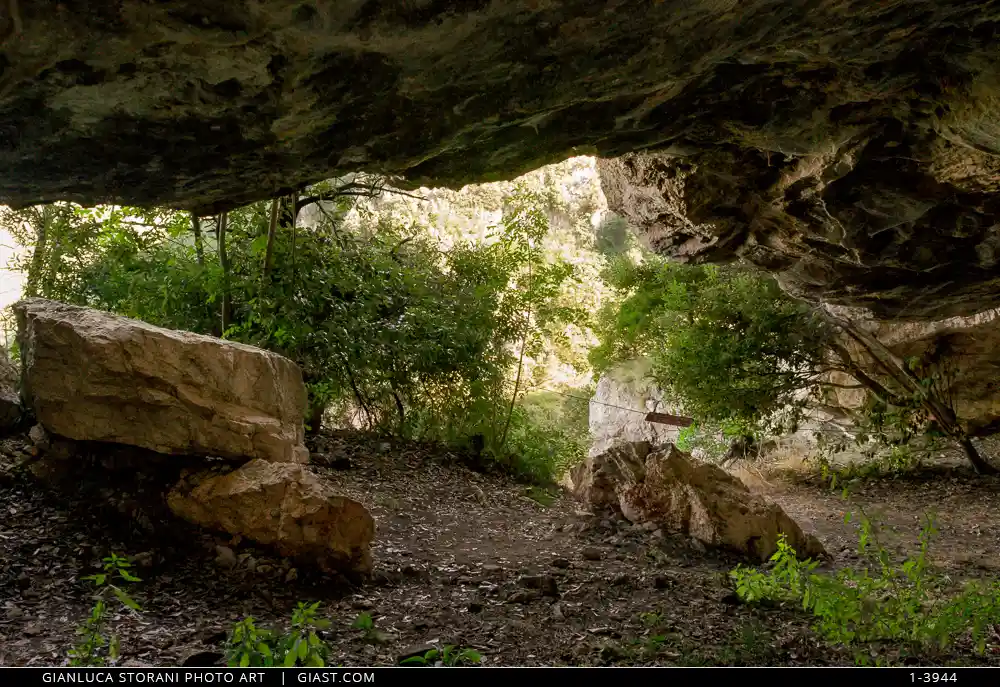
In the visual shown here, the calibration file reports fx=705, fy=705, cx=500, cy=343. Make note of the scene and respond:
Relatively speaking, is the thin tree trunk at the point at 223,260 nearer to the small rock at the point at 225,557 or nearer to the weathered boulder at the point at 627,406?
the small rock at the point at 225,557

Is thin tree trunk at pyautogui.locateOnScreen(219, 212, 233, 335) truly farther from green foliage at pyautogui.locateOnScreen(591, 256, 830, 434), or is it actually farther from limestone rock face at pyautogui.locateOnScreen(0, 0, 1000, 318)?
green foliage at pyautogui.locateOnScreen(591, 256, 830, 434)

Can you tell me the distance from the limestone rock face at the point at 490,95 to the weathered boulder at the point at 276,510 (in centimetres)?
148

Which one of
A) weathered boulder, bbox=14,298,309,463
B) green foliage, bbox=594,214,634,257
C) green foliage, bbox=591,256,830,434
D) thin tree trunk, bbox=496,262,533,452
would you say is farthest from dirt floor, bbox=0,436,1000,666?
green foliage, bbox=594,214,634,257

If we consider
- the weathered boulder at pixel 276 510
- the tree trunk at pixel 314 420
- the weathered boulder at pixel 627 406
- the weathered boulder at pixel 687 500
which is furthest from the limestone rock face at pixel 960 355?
the weathered boulder at pixel 276 510

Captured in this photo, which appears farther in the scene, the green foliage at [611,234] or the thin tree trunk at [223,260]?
the green foliage at [611,234]

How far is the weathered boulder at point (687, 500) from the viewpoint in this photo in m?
5.25

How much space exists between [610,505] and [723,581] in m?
1.86

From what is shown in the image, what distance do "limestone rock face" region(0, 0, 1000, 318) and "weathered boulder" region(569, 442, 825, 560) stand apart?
2.28m

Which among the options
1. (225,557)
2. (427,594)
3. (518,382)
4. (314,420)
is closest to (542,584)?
(427,594)

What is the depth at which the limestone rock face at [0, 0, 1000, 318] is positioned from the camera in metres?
2.04

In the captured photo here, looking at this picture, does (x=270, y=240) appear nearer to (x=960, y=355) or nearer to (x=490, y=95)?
(x=490, y=95)

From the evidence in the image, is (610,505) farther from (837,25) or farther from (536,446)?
(837,25)

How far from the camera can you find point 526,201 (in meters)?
8.20

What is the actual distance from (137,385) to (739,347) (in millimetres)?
7129
